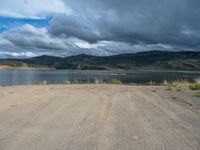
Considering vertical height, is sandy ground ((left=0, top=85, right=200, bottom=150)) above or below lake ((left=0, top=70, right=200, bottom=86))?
above

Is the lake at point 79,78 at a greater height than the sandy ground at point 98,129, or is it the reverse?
the sandy ground at point 98,129

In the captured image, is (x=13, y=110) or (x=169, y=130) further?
(x=13, y=110)

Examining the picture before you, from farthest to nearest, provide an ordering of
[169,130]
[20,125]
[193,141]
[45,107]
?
[45,107] → [20,125] → [169,130] → [193,141]

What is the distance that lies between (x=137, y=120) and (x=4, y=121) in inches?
151

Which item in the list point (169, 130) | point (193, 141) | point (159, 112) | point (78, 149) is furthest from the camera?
point (159, 112)

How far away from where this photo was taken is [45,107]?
1140 centimetres

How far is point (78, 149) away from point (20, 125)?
9.30ft

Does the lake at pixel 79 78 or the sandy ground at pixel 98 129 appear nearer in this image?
the sandy ground at pixel 98 129

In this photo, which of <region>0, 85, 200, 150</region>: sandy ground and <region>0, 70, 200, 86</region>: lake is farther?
<region>0, 70, 200, 86</region>: lake

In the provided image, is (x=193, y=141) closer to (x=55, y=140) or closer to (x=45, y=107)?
(x=55, y=140)

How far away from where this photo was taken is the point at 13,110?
10.6 metres

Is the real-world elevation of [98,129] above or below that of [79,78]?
above

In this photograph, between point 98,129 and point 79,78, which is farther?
point 79,78

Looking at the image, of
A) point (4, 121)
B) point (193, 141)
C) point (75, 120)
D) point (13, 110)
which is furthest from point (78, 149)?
point (13, 110)
